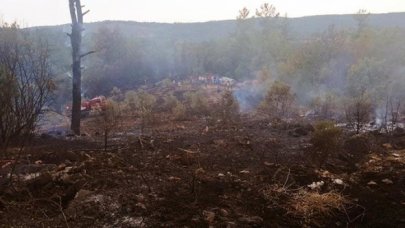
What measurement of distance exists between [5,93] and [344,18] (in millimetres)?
84268

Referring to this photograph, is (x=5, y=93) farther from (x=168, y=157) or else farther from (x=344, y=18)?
(x=344, y=18)

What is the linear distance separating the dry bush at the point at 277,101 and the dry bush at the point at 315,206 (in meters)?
12.0

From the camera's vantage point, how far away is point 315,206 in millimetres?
4961

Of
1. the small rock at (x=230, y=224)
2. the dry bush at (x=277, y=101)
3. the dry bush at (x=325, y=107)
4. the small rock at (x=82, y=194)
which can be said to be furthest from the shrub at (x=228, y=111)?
the small rock at (x=230, y=224)

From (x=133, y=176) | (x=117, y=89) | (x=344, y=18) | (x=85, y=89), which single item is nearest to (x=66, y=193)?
(x=133, y=176)

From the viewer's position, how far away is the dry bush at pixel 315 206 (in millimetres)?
4746

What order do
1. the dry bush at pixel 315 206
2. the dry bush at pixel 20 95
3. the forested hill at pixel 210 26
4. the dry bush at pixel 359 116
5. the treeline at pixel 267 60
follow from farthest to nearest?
1. the forested hill at pixel 210 26
2. the treeline at pixel 267 60
3. the dry bush at pixel 359 116
4. the dry bush at pixel 20 95
5. the dry bush at pixel 315 206

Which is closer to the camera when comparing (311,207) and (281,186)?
(311,207)

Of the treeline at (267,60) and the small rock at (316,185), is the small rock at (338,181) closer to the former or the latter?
the small rock at (316,185)

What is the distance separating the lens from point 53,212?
448cm

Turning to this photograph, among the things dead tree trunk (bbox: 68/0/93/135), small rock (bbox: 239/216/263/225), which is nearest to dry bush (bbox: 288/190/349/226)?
small rock (bbox: 239/216/263/225)

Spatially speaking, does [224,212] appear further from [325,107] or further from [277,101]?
[325,107]

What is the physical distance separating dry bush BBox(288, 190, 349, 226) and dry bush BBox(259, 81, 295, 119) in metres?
12.0

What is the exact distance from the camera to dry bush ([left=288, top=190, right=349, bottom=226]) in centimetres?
475
